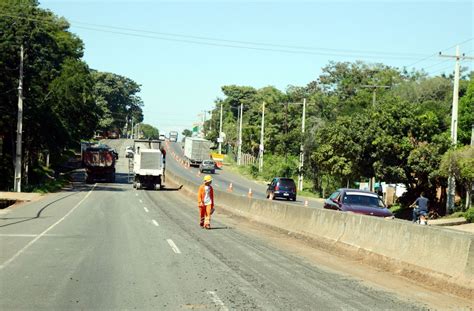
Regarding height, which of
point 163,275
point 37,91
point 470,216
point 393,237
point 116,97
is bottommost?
point 470,216

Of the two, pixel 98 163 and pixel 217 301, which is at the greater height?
pixel 98 163

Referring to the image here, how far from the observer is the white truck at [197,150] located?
89.1 meters

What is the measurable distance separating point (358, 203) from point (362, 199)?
1.13 feet

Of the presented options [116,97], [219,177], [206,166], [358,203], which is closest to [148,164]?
[358,203]

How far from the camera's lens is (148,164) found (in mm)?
49375

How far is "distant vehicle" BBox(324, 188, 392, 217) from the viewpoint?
762 inches

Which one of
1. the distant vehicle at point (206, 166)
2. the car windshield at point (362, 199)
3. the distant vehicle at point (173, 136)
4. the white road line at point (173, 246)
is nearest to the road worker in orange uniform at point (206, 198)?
the white road line at point (173, 246)

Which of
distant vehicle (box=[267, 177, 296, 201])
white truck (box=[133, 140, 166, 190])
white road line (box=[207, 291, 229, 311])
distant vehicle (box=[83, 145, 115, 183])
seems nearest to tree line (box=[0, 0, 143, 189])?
distant vehicle (box=[83, 145, 115, 183])

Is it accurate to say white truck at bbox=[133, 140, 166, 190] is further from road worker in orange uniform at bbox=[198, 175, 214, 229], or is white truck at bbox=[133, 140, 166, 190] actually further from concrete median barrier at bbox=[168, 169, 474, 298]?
concrete median barrier at bbox=[168, 169, 474, 298]

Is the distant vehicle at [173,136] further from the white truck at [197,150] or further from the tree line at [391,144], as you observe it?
the tree line at [391,144]

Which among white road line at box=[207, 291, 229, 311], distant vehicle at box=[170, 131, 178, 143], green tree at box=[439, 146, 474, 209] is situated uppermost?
distant vehicle at box=[170, 131, 178, 143]

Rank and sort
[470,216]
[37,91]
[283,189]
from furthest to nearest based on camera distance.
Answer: [37,91]
[283,189]
[470,216]

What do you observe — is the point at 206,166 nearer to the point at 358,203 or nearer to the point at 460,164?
the point at 460,164

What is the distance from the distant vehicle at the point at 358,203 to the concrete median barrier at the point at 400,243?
1577 mm
